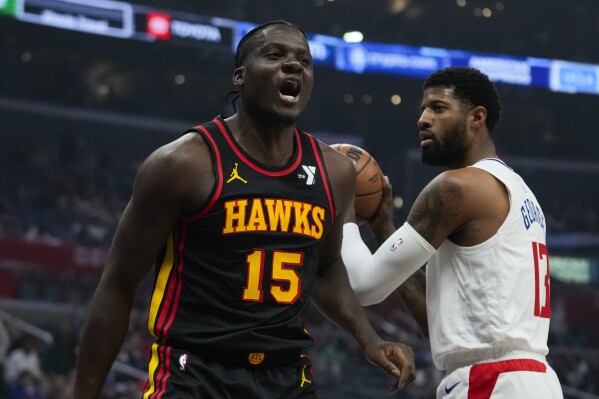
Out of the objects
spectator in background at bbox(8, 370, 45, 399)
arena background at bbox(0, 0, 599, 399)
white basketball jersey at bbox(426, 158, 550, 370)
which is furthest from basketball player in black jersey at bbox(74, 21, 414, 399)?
arena background at bbox(0, 0, 599, 399)

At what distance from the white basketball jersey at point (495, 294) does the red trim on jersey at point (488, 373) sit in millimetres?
36

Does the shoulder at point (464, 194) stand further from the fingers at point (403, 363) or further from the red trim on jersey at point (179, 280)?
the red trim on jersey at point (179, 280)

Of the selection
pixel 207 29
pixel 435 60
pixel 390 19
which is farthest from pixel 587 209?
pixel 207 29

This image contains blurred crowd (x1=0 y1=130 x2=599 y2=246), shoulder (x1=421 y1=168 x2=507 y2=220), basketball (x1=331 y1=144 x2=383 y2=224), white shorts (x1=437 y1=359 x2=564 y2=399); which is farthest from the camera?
blurred crowd (x1=0 y1=130 x2=599 y2=246)

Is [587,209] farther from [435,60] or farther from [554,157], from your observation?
[435,60]

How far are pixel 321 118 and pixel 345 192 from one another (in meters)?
24.7

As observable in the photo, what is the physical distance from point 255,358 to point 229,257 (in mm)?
341

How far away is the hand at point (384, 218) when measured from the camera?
170 inches

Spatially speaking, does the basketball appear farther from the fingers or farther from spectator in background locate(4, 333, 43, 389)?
spectator in background locate(4, 333, 43, 389)

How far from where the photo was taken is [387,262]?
12.4 ft

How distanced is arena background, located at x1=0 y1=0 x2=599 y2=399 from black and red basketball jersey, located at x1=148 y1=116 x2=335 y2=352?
1192cm

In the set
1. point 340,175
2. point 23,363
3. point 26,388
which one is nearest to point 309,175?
point 340,175

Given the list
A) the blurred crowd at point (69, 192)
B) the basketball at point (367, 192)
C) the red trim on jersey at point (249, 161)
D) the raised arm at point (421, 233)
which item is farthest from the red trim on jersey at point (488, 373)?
the blurred crowd at point (69, 192)

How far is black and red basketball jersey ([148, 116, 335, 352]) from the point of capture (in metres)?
2.94
